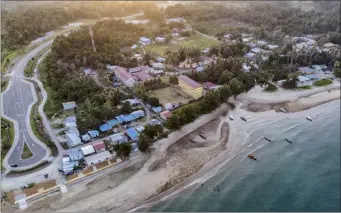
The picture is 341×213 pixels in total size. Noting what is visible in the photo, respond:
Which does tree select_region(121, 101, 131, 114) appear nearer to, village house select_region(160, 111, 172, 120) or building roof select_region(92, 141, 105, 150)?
village house select_region(160, 111, 172, 120)

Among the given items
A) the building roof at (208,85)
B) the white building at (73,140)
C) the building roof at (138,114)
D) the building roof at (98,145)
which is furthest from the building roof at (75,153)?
the building roof at (208,85)

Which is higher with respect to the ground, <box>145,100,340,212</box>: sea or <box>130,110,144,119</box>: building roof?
<box>130,110,144,119</box>: building roof

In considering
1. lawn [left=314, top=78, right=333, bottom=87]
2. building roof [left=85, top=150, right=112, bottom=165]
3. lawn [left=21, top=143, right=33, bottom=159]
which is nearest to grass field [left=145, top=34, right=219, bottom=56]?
lawn [left=314, top=78, right=333, bottom=87]

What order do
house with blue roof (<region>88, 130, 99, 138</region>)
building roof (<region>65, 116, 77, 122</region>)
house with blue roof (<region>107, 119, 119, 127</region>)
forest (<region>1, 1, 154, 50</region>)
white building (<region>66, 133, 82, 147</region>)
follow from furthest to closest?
forest (<region>1, 1, 154, 50</region>) < building roof (<region>65, 116, 77, 122</region>) < house with blue roof (<region>107, 119, 119, 127</region>) < house with blue roof (<region>88, 130, 99, 138</region>) < white building (<region>66, 133, 82, 147</region>)

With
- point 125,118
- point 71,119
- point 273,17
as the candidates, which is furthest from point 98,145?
point 273,17

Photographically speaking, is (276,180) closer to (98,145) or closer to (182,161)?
(182,161)

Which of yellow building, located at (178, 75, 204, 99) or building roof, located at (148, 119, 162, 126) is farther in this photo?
yellow building, located at (178, 75, 204, 99)
